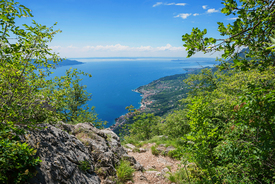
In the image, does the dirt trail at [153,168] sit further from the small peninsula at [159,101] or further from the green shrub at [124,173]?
the small peninsula at [159,101]

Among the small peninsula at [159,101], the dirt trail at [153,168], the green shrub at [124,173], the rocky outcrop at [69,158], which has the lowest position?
the small peninsula at [159,101]

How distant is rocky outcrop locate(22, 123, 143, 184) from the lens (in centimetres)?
396

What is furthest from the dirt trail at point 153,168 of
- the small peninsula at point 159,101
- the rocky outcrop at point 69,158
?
the small peninsula at point 159,101

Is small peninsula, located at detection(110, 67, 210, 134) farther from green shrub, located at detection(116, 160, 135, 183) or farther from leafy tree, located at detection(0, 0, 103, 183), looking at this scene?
leafy tree, located at detection(0, 0, 103, 183)

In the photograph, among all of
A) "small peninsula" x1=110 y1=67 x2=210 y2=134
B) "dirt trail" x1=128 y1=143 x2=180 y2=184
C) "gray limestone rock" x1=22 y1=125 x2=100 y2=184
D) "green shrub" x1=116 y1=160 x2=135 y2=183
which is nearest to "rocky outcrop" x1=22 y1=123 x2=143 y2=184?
"gray limestone rock" x1=22 y1=125 x2=100 y2=184

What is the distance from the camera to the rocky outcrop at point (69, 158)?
3.96m

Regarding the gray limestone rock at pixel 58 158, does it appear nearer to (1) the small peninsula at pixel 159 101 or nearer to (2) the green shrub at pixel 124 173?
(2) the green shrub at pixel 124 173

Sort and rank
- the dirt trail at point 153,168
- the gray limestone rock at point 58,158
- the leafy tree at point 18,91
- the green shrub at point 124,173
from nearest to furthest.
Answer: the leafy tree at point 18,91 < the gray limestone rock at point 58,158 < the green shrub at point 124,173 < the dirt trail at point 153,168

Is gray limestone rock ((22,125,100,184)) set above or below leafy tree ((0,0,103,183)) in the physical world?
below

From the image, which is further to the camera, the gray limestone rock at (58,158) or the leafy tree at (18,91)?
the gray limestone rock at (58,158)

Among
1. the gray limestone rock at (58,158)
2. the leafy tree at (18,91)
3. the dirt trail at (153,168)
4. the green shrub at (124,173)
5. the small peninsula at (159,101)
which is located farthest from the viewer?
the small peninsula at (159,101)

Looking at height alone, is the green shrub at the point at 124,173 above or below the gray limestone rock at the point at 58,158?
below

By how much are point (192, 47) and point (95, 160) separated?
21.2 feet

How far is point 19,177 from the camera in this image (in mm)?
2920
